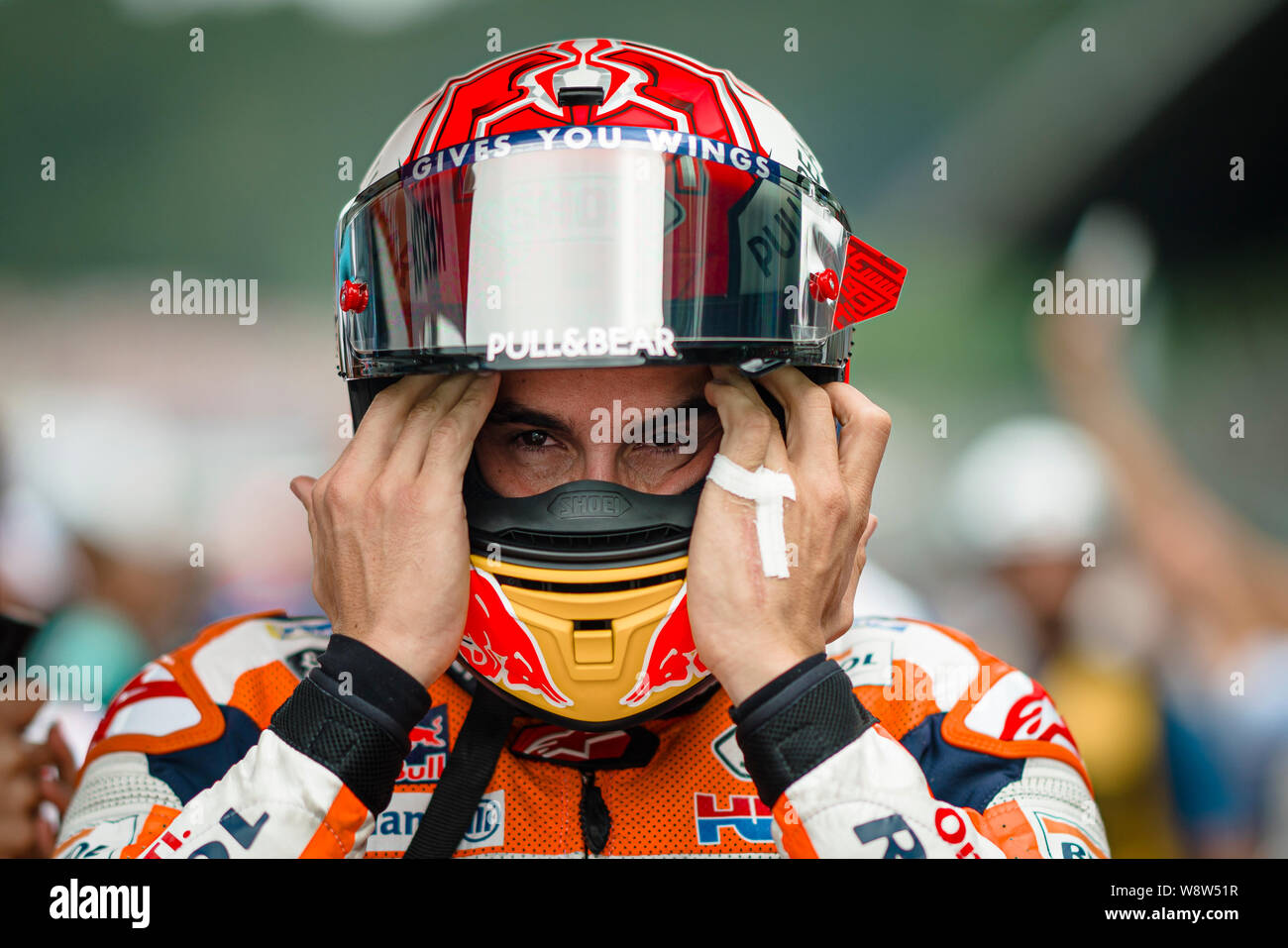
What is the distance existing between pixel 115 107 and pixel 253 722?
285 cm

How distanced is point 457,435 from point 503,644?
30 centimetres

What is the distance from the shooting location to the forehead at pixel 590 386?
1.45 meters

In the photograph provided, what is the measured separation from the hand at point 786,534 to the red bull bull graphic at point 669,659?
0.07m

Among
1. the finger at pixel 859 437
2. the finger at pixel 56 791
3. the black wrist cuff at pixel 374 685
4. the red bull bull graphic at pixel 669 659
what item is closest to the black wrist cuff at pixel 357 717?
the black wrist cuff at pixel 374 685

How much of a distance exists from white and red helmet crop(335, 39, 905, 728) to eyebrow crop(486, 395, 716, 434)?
108 millimetres

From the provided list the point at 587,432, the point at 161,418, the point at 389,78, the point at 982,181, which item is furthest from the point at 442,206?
the point at 982,181

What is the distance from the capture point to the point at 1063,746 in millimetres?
1552

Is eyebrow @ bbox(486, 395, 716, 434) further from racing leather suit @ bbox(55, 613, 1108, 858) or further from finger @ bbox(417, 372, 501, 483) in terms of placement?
racing leather suit @ bbox(55, 613, 1108, 858)

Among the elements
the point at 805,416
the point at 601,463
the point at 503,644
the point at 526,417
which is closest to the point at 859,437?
the point at 805,416

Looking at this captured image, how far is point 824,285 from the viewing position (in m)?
Answer: 1.50

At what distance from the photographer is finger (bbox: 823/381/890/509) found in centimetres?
139

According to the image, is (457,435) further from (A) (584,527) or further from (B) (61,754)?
(B) (61,754)

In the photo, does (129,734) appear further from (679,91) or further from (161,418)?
(161,418)

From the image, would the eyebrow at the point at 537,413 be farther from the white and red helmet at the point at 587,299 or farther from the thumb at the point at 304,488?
the thumb at the point at 304,488
